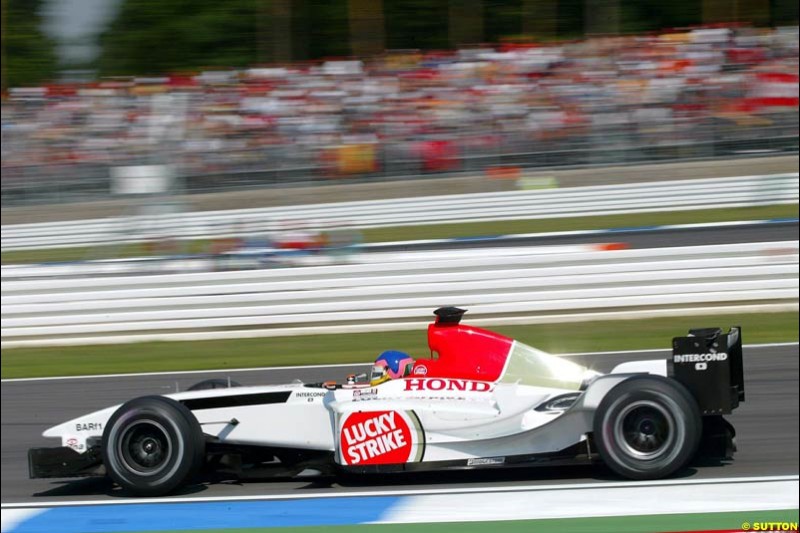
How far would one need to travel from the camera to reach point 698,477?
15.0 ft

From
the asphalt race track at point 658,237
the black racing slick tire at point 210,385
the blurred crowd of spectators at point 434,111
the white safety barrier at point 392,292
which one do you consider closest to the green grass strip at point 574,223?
the asphalt race track at point 658,237

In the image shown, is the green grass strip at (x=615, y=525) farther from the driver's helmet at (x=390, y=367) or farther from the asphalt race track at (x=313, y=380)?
the driver's helmet at (x=390, y=367)

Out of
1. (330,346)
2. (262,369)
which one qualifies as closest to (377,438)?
(262,369)

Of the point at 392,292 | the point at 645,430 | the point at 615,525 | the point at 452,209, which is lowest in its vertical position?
the point at 615,525

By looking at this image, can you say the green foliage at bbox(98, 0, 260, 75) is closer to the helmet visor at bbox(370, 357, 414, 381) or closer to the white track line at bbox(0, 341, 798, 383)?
the white track line at bbox(0, 341, 798, 383)

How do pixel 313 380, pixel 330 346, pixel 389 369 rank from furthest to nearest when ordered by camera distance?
pixel 330 346 → pixel 313 380 → pixel 389 369

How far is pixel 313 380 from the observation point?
7.45m

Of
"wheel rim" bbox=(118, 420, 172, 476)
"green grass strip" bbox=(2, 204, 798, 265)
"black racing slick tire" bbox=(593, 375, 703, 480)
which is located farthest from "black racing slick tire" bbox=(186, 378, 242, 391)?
"green grass strip" bbox=(2, 204, 798, 265)

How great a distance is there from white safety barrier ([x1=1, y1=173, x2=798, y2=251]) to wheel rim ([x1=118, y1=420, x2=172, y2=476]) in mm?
8155

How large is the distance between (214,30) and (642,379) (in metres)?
20.2

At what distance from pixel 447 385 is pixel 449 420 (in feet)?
0.58

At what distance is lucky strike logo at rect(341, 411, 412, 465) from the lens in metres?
4.63

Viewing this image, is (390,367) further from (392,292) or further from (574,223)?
(574,223)

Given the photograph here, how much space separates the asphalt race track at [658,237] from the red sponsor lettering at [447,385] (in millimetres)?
6201
